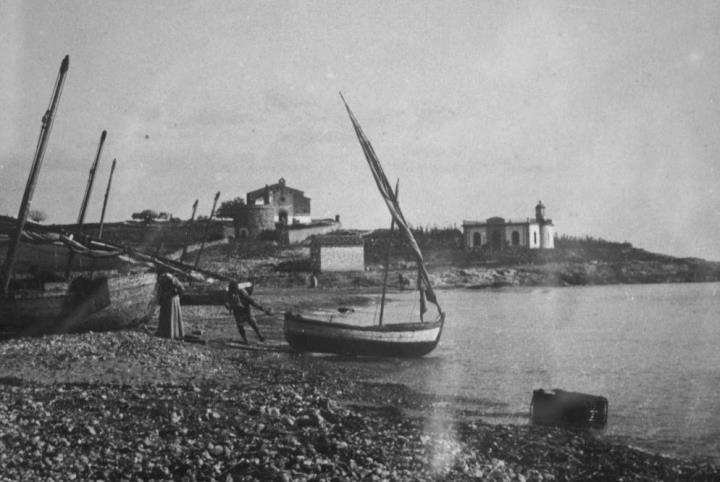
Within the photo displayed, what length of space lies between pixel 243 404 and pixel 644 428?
920 centimetres

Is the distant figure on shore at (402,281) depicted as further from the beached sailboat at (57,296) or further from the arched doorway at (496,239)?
the beached sailboat at (57,296)

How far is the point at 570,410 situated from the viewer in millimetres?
14250

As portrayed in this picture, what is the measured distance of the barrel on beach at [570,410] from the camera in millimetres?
14180

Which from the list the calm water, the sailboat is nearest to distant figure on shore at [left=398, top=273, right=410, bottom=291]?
the calm water

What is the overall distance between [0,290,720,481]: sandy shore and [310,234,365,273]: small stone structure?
1975 inches

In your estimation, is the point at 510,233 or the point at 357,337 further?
the point at 510,233

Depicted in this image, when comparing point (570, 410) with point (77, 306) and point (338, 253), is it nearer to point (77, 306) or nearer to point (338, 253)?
point (77, 306)

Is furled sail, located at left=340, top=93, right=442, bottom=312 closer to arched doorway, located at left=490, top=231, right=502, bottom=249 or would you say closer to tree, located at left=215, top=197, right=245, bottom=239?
tree, located at left=215, top=197, right=245, bottom=239

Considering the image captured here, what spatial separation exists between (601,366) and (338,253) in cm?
4507

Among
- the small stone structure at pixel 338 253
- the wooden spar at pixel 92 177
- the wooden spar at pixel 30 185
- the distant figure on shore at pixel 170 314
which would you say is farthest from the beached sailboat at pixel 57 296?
the small stone structure at pixel 338 253

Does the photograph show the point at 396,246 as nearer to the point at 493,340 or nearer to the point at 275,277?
the point at 275,277

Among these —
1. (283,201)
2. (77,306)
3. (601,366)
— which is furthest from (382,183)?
(283,201)

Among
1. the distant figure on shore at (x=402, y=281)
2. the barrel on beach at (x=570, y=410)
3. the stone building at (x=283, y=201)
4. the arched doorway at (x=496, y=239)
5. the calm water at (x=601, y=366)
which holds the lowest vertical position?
the calm water at (x=601, y=366)

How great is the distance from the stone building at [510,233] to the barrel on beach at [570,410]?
80531 mm
